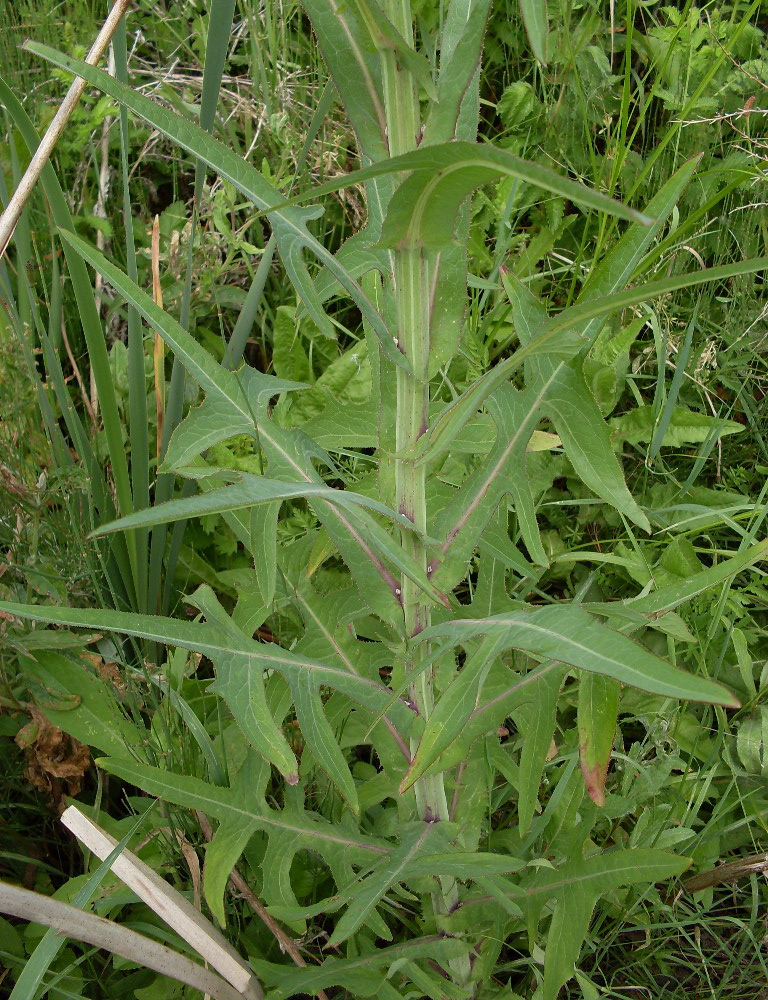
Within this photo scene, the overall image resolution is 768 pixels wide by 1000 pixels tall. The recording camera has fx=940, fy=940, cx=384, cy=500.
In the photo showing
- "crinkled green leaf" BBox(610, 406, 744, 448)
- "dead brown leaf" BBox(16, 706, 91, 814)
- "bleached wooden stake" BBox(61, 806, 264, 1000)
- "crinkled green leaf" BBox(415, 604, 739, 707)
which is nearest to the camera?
"crinkled green leaf" BBox(415, 604, 739, 707)

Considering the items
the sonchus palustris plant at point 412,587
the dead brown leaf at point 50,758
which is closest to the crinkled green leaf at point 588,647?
the sonchus palustris plant at point 412,587

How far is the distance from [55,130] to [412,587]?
0.88 metres

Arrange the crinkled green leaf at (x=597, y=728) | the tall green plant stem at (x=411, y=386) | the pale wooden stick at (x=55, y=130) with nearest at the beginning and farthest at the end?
the tall green plant stem at (x=411, y=386) → the crinkled green leaf at (x=597, y=728) → the pale wooden stick at (x=55, y=130)

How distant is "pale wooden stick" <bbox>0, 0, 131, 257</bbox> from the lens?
52.4 inches

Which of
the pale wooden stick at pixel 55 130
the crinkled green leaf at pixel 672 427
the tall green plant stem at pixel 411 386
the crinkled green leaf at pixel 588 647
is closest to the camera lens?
the crinkled green leaf at pixel 588 647

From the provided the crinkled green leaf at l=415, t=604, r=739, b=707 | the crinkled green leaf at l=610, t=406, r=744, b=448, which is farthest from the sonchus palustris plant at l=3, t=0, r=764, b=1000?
the crinkled green leaf at l=610, t=406, r=744, b=448

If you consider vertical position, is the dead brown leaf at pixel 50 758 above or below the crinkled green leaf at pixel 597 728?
below

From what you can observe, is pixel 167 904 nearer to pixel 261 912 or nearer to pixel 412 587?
pixel 261 912

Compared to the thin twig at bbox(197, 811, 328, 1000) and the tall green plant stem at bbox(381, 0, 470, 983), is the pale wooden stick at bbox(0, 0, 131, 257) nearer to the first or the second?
the tall green plant stem at bbox(381, 0, 470, 983)

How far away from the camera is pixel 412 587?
115cm

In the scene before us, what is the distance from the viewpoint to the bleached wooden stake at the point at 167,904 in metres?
1.21

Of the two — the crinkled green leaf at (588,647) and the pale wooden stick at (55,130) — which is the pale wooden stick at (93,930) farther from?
the pale wooden stick at (55,130)

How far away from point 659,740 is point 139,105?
47.1 inches

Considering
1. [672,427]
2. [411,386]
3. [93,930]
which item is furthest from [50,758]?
[672,427]
